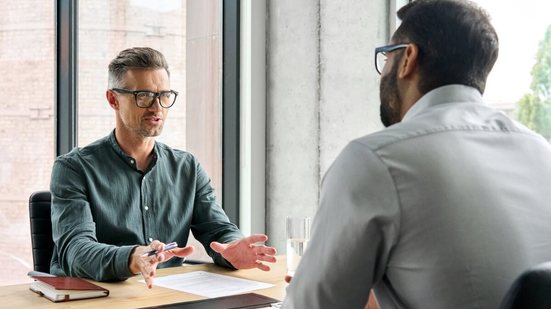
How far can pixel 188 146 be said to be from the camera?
4.67 metres

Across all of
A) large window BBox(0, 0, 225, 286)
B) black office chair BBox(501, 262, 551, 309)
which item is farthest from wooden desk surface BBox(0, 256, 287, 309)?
large window BBox(0, 0, 225, 286)

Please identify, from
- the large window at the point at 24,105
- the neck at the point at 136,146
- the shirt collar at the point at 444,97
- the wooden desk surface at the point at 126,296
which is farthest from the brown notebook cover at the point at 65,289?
the large window at the point at 24,105

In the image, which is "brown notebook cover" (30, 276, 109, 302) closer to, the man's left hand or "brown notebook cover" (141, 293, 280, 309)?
"brown notebook cover" (141, 293, 280, 309)

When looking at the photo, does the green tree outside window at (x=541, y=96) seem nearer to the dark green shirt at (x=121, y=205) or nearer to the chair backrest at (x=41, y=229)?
the dark green shirt at (x=121, y=205)

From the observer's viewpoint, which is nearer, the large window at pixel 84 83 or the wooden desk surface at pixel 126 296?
the wooden desk surface at pixel 126 296

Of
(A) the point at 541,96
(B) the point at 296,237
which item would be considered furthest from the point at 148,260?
(A) the point at 541,96

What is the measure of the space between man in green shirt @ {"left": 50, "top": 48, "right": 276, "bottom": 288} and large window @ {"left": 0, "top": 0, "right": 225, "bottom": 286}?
60.5 inches

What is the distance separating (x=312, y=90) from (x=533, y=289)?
327 cm

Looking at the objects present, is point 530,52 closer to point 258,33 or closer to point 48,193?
point 258,33

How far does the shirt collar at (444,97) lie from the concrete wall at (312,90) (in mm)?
2526

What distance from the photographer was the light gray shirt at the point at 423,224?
3.71 ft

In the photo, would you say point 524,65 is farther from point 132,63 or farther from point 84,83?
point 84,83

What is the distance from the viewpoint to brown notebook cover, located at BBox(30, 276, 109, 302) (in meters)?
1.90

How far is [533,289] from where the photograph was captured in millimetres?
1000
